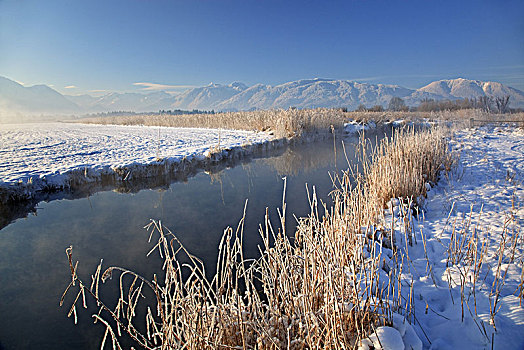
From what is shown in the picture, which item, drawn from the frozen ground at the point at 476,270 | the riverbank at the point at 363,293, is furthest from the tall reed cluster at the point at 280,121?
the riverbank at the point at 363,293

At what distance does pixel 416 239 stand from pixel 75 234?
17.2ft

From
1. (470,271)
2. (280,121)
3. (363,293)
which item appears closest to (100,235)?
(363,293)

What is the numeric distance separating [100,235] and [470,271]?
504 cm

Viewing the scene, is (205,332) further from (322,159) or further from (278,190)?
(322,159)

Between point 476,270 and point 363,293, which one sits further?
point 476,270

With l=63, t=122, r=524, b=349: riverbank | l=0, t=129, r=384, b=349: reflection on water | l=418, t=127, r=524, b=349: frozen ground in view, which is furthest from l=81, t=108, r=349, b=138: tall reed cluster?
A: l=63, t=122, r=524, b=349: riverbank

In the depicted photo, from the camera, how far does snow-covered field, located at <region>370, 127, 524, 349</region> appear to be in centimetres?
185

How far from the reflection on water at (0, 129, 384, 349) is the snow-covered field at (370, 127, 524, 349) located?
2.17 meters

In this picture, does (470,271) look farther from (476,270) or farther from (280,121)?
(280,121)

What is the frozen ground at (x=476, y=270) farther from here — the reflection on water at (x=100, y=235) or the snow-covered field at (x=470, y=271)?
the reflection on water at (x=100, y=235)

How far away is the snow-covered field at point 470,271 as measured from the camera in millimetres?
1852

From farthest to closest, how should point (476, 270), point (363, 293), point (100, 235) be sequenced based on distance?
point (100, 235) → point (476, 270) → point (363, 293)

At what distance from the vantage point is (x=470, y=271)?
2.50m

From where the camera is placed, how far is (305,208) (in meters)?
5.43
